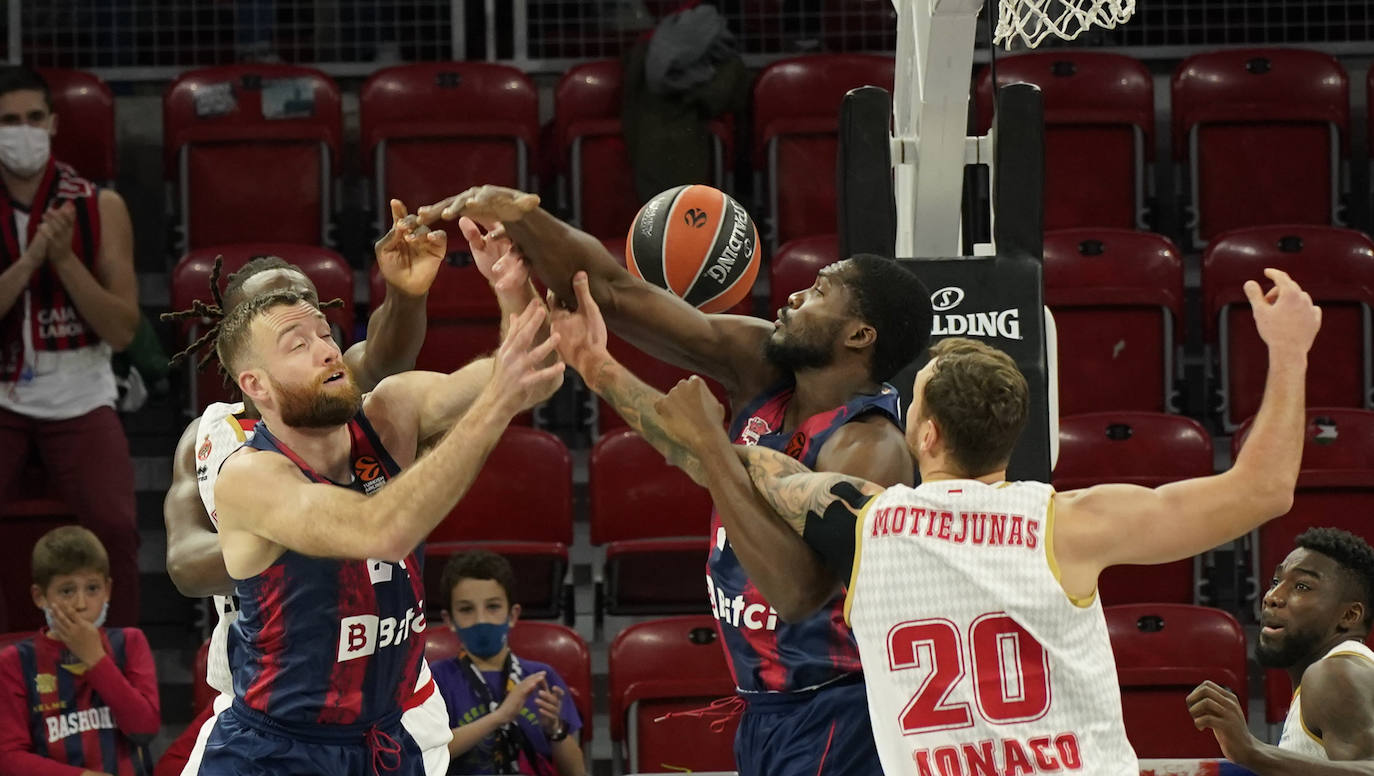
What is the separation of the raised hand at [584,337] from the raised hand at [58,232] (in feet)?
13.1

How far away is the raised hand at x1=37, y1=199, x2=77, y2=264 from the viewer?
7371 millimetres

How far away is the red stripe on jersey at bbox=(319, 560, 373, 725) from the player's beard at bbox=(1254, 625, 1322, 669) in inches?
115

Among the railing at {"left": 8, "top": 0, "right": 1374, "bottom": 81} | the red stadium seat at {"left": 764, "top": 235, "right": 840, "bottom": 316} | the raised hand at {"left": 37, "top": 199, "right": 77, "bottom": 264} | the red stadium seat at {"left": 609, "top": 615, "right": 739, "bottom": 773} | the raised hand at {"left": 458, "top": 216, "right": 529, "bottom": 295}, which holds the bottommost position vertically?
the red stadium seat at {"left": 609, "top": 615, "right": 739, "bottom": 773}

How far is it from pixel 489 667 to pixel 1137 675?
2230 millimetres

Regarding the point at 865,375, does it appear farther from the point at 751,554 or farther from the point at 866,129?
the point at 866,129

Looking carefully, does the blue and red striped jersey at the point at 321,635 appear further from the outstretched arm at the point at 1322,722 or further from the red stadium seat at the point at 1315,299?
the red stadium seat at the point at 1315,299

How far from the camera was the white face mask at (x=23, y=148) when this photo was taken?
7539 millimetres

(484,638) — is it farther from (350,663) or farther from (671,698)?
(350,663)

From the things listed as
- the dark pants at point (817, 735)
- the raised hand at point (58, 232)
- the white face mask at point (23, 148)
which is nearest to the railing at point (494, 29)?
the white face mask at point (23, 148)

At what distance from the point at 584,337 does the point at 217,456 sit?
1214mm

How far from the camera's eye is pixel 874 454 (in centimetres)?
408

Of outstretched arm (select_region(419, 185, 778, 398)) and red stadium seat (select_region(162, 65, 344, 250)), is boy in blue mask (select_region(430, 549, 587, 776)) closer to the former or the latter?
outstretched arm (select_region(419, 185, 778, 398))

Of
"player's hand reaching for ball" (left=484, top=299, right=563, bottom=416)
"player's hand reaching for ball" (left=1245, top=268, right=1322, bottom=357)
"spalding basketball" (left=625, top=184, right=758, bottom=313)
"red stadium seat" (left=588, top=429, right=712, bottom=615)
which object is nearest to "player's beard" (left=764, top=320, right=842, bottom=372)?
"spalding basketball" (left=625, top=184, right=758, bottom=313)

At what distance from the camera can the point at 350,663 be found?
4.16 meters
